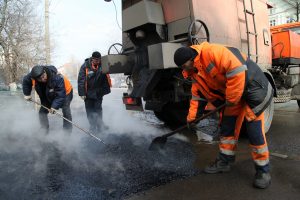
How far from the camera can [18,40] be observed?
14344 mm

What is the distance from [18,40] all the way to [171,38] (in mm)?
11970

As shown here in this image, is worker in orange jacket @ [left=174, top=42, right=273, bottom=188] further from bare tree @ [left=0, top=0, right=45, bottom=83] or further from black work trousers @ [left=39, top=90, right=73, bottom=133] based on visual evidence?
bare tree @ [left=0, top=0, right=45, bottom=83]

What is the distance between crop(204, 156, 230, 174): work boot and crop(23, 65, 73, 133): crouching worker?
266cm

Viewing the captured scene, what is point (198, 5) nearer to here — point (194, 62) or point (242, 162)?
point (194, 62)

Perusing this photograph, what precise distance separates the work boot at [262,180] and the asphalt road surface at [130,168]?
0.06m

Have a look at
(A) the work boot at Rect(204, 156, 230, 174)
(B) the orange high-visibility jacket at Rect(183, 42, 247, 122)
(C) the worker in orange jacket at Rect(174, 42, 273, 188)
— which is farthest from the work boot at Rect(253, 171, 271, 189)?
(B) the orange high-visibility jacket at Rect(183, 42, 247, 122)

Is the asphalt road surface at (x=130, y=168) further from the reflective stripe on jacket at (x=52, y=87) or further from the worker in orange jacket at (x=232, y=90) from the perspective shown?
the reflective stripe on jacket at (x=52, y=87)

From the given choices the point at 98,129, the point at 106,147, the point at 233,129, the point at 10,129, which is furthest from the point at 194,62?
the point at 10,129

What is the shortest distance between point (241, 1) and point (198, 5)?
1.16 metres

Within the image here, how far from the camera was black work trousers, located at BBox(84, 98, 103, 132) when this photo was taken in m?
5.66

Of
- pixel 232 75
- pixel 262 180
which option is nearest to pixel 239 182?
pixel 262 180

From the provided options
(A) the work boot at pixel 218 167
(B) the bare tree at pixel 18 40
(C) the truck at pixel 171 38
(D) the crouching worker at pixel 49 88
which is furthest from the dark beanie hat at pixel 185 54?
(B) the bare tree at pixel 18 40

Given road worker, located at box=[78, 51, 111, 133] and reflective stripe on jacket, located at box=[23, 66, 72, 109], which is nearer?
reflective stripe on jacket, located at box=[23, 66, 72, 109]

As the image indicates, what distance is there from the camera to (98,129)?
5.64m
